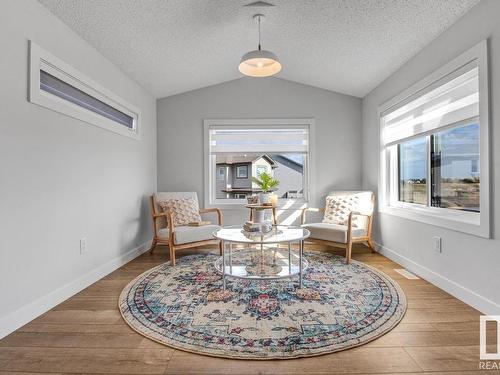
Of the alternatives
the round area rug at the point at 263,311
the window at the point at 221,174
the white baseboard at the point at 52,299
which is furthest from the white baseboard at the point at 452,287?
the white baseboard at the point at 52,299

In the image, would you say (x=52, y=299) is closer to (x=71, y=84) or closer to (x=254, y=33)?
(x=71, y=84)

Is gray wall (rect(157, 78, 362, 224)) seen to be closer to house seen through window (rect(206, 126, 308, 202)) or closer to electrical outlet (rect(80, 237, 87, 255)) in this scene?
house seen through window (rect(206, 126, 308, 202))

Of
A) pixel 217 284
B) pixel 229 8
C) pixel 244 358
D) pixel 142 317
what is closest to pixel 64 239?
pixel 142 317

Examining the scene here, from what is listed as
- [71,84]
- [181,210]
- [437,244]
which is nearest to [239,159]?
[181,210]

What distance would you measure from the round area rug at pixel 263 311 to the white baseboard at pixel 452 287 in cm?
39

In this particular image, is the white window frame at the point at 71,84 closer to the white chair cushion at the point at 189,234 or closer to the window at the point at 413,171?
the white chair cushion at the point at 189,234

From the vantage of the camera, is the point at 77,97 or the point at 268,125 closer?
the point at 77,97

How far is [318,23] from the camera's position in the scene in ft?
9.07

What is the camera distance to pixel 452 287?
237cm

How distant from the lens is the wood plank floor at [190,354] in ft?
4.82

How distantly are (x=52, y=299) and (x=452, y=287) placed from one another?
129 inches

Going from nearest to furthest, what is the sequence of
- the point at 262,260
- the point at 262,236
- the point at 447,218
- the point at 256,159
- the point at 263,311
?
the point at 263,311 < the point at 447,218 < the point at 262,236 < the point at 262,260 < the point at 256,159

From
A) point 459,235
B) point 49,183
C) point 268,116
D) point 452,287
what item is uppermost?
point 268,116

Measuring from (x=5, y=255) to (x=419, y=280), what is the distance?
3.41 m
